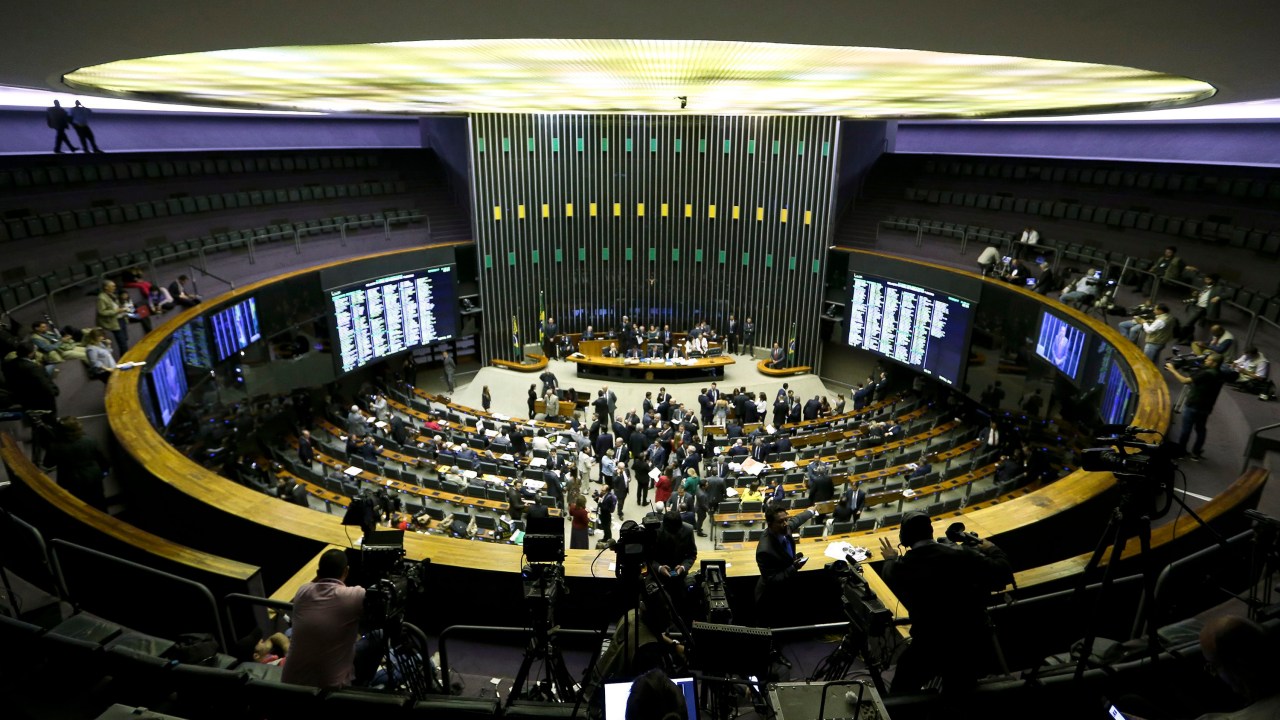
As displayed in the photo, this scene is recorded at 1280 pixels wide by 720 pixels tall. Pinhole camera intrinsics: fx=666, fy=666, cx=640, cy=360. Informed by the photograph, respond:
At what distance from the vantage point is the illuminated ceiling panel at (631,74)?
4.32 m

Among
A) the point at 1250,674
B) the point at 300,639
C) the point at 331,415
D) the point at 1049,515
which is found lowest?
the point at 331,415

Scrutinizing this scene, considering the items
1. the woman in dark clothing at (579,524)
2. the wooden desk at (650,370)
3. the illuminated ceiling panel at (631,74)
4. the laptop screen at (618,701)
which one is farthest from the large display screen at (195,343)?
the laptop screen at (618,701)

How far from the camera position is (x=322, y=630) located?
3.29m

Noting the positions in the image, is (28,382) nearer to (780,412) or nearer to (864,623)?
(864,623)

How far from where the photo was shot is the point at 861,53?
13.4 ft

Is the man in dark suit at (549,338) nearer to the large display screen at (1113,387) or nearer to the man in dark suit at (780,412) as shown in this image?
the man in dark suit at (780,412)

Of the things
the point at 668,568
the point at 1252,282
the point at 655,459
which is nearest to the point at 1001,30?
the point at 668,568

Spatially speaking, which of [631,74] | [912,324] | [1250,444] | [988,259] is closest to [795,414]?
[912,324]

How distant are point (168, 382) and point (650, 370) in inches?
414

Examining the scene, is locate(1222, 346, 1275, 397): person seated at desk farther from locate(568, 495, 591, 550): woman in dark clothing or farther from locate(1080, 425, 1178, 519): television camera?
locate(568, 495, 591, 550): woman in dark clothing

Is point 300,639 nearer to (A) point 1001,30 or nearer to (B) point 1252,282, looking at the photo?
(A) point 1001,30

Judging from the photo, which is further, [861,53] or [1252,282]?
[1252,282]

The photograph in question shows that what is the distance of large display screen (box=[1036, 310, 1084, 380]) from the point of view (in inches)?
402

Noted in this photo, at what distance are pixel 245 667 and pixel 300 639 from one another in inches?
17.0
